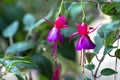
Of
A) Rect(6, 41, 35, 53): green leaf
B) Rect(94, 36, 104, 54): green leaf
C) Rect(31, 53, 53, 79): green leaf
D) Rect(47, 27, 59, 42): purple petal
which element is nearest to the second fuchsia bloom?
Rect(47, 27, 59, 42): purple petal

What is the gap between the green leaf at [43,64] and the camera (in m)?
1.08

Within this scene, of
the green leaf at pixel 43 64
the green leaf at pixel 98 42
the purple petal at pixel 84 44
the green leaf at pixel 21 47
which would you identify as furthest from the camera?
the green leaf at pixel 21 47

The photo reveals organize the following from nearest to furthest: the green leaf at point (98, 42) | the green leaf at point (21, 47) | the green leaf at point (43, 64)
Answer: the green leaf at point (98, 42) → the green leaf at point (43, 64) → the green leaf at point (21, 47)

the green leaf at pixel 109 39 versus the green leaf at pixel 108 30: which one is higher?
the green leaf at pixel 108 30

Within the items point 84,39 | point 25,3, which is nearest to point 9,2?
point 25,3

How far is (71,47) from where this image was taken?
1173 millimetres

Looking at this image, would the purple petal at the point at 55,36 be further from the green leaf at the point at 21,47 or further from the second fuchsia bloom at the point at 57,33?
the green leaf at the point at 21,47

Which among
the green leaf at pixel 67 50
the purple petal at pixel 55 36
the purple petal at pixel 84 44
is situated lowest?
the green leaf at pixel 67 50

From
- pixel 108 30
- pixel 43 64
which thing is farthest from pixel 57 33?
pixel 43 64

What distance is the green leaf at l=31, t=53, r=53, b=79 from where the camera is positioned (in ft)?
3.55

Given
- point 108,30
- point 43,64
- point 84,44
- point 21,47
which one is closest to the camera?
point 84,44

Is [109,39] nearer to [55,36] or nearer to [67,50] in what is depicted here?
[55,36]

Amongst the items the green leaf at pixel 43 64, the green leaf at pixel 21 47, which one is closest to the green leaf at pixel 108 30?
the green leaf at pixel 43 64

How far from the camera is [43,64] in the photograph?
109cm
